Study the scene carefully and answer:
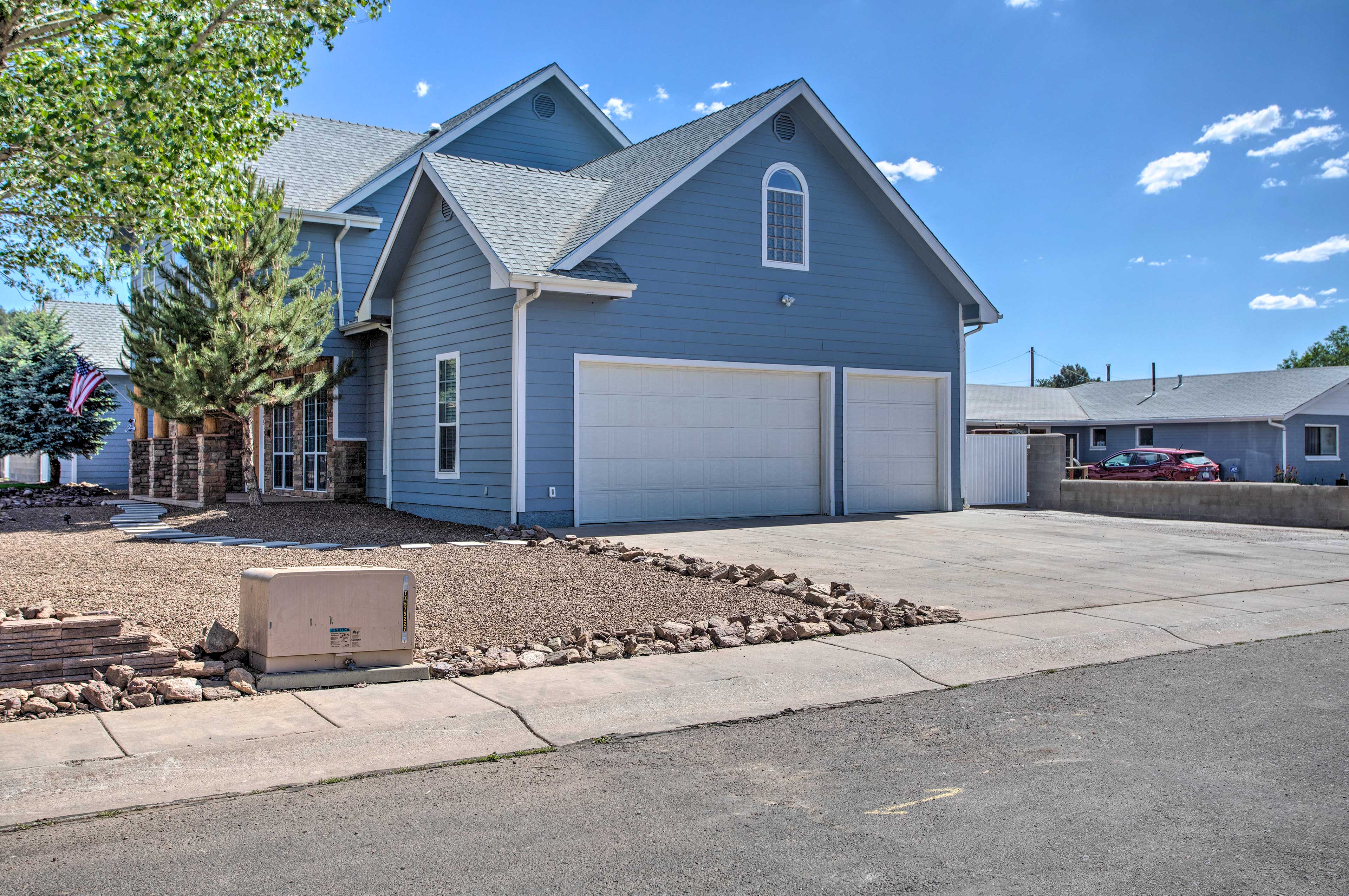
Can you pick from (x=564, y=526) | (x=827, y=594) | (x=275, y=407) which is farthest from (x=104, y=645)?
(x=275, y=407)

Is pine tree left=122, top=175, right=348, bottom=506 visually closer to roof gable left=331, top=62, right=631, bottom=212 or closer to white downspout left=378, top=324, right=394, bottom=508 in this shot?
white downspout left=378, top=324, right=394, bottom=508

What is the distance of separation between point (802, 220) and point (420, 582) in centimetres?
1021

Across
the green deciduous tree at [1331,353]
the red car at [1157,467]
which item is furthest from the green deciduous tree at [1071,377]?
the red car at [1157,467]

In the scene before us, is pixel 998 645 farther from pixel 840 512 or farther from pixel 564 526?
pixel 840 512

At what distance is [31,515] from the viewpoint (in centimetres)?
1688

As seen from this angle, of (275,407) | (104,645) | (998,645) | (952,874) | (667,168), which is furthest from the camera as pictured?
(275,407)

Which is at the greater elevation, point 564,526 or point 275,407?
point 275,407

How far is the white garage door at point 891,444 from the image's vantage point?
60.1 feet

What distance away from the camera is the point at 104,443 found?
89.0 ft

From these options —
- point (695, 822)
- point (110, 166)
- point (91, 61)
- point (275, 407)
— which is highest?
point (91, 61)

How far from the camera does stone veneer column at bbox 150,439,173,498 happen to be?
20906 millimetres

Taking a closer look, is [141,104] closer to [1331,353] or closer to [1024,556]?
[1024,556]

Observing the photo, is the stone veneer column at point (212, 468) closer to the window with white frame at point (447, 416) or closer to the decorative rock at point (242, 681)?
the window with white frame at point (447, 416)

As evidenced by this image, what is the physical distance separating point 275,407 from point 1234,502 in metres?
19.2
